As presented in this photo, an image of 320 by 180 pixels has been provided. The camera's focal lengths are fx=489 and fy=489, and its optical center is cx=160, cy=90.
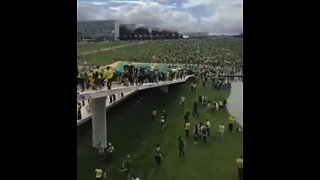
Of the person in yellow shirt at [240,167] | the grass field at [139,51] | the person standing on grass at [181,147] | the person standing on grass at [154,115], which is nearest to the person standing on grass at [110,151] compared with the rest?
the person standing on grass at [154,115]

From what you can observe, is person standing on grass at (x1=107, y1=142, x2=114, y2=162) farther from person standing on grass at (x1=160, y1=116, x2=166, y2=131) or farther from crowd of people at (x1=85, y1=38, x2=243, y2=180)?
person standing on grass at (x1=160, y1=116, x2=166, y2=131)

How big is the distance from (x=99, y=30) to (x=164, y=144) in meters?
0.93

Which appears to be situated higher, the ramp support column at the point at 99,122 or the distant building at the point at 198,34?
the distant building at the point at 198,34

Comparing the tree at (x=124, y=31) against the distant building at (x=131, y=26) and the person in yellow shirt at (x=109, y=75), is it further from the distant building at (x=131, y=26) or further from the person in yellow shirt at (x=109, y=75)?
the person in yellow shirt at (x=109, y=75)

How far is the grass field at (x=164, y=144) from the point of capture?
10.9 feet

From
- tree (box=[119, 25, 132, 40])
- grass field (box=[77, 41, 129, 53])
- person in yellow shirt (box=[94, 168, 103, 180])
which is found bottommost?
person in yellow shirt (box=[94, 168, 103, 180])

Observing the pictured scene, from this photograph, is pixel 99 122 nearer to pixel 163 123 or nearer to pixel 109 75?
pixel 109 75

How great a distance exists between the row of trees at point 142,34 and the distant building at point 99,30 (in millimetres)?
43

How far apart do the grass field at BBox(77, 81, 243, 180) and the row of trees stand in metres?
0.36

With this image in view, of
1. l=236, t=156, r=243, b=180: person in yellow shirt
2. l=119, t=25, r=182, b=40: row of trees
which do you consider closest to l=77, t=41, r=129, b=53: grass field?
l=119, t=25, r=182, b=40: row of trees

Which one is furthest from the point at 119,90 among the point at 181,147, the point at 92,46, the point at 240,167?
the point at 240,167

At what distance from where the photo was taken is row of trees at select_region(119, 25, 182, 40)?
346 cm
